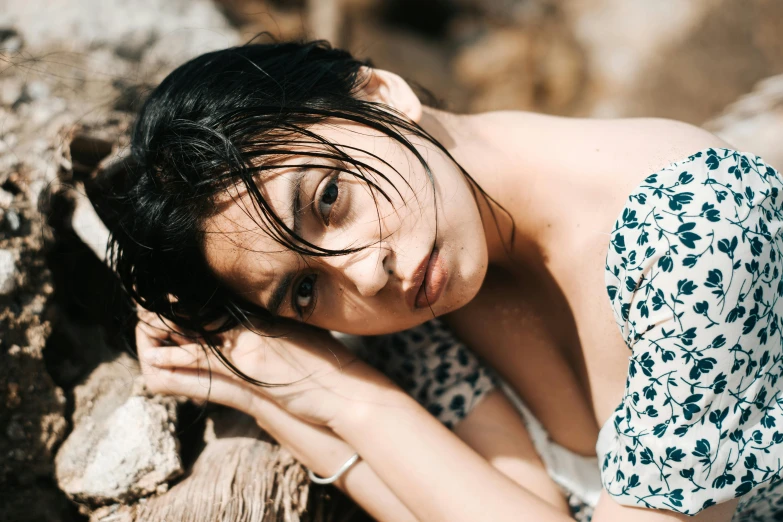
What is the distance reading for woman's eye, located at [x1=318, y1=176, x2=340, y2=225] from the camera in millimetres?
1565

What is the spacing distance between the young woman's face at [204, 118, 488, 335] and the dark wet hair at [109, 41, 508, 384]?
27mm

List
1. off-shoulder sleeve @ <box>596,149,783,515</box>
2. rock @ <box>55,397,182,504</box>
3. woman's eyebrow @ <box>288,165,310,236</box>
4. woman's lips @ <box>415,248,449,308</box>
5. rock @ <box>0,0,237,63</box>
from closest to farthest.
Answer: off-shoulder sleeve @ <box>596,149,783,515</box> → woman's eyebrow @ <box>288,165,310,236</box> → woman's lips @ <box>415,248,449,308</box> → rock @ <box>55,397,182,504</box> → rock @ <box>0,0,237,63</box>

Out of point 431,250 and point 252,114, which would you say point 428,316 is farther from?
point 252,114

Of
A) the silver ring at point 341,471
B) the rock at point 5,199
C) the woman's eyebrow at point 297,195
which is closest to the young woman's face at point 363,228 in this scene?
the woman's eyebrow at point 297,195

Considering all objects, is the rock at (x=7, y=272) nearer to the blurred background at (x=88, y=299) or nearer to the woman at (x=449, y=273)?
the blurred background at (x=88, y=299)

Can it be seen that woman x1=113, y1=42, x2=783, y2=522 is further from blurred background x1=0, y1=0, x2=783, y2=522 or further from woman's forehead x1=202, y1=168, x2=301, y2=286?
blurred background x1=0, y1=0, x2=783, y2=522

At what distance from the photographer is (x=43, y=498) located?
2.00 metres

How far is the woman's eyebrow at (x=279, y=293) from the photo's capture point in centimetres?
A: 165

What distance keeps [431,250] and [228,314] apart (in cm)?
70

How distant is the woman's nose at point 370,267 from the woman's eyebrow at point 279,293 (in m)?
0.16

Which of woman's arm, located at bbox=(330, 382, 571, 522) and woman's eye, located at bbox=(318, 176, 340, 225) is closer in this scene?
woman's eye, located at bbox=(318, 176, 340, 225)

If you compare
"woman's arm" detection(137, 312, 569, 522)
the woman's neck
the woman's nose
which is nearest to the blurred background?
"woman's arm" detection(137, 312, 569, 522)

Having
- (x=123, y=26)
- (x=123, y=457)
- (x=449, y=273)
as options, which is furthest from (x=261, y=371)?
(x=123, y=26)

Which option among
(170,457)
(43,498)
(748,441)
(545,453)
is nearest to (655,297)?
(748,441)
